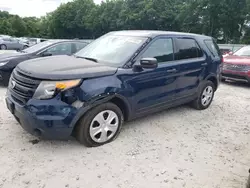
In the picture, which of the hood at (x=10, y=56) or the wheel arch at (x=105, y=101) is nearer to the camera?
the wheel arch at (x=105, y=101)

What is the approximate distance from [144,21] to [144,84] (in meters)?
29.1

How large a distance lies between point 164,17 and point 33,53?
83.9ft

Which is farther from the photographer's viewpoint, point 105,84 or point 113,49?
point 113,49

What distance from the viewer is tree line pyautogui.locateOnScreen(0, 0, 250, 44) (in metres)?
25.0

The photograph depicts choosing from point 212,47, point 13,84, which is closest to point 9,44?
point 212,47

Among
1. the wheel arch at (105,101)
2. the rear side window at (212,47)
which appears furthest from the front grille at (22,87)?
the rear side window at (212,47)

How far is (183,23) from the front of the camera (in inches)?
1105

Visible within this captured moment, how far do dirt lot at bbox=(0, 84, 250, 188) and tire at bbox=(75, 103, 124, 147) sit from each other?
4.6 inches

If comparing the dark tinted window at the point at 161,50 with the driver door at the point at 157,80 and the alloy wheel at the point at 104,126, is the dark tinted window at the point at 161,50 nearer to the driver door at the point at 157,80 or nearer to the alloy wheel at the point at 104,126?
the driver door at the point at 157,80

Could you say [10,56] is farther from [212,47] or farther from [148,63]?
[212,47]

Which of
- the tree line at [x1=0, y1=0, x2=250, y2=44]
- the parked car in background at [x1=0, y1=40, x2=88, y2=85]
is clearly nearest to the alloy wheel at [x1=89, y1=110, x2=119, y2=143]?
the parked car in background at [x1=0, y1=40, x2=88, y2=85]

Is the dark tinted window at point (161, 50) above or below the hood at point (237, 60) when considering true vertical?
above

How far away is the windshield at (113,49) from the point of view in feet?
12.9

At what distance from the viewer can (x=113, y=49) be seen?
13.7 ft
